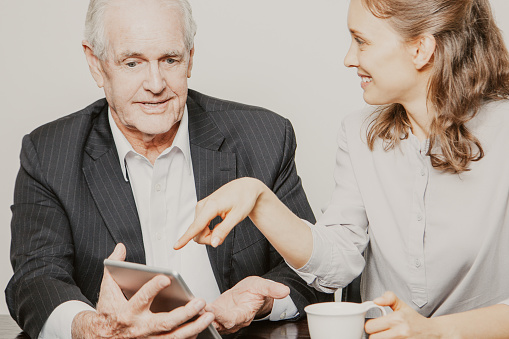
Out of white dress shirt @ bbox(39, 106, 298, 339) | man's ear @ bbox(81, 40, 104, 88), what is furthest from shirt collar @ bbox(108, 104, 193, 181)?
man's ear @ bbox(81, 40, 104, 88)

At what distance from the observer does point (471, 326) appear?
1271 millimetres

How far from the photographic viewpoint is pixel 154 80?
184 cm

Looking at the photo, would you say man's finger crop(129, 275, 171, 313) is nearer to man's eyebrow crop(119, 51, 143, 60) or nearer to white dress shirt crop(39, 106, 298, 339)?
white dress shirt crop(39, 106, 298, 339)

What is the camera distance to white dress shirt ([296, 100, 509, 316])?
63.6 inches

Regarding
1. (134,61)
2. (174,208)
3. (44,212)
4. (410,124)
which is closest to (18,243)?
(44,212)

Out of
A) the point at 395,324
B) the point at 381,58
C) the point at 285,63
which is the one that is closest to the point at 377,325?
the point at 395,324

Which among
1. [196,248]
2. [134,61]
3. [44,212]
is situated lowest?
[196,248]

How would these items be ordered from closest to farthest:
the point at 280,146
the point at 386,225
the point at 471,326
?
the point at 471,326 < the point at 386,225 < the point at 280,146

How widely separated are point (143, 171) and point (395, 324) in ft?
3.44

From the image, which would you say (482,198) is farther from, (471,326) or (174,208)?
(174,208)

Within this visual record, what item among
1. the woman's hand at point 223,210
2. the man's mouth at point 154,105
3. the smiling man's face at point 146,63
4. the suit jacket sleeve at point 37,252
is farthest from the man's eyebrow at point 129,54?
the woman's hand at point 223,210

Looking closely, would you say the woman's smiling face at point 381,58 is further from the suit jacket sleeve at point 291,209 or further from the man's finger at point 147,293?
the man's finger at point 147,293

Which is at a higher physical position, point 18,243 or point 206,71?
point 206,71

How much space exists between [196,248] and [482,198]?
A: 0.82 meters
